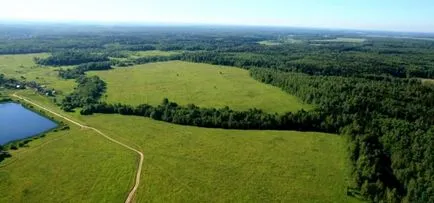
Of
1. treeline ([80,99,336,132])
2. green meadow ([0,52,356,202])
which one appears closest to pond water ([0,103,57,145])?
green meadow ([0,52,356,202])

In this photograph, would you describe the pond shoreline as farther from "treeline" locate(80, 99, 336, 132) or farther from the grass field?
"treeline" locate(80, 99, 336, 132)

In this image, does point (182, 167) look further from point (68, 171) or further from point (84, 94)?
point (84, 94)

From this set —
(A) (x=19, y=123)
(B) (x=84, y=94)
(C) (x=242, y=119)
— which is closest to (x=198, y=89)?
(B) (x=84, y=94)

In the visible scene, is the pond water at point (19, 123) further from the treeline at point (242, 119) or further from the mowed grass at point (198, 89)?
the treeline at point (242, 119)

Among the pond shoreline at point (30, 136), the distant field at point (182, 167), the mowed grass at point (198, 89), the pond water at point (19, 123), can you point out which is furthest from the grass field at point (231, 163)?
the mowed grass at point (198, 89)

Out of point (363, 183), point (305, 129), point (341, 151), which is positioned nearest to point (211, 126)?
point (305, 129)
